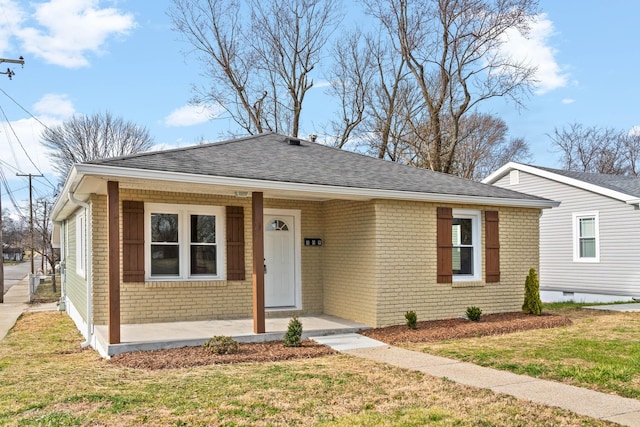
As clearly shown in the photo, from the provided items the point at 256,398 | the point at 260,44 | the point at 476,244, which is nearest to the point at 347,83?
the point at 260,44

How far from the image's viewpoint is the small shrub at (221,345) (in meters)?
8.11

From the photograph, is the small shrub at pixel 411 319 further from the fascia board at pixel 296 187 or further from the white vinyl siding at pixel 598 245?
the white vinyl siding at pixel 598 245

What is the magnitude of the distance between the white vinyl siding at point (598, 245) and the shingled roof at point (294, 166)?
222 inches

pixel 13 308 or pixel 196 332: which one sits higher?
pixel 196 332

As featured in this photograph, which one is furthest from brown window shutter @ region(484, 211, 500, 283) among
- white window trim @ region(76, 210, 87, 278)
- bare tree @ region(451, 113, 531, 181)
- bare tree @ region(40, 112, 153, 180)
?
bare tree @ region(40, 112, 153, 180)

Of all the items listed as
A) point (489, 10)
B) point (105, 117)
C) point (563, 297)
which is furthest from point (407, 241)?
point (105, 117)

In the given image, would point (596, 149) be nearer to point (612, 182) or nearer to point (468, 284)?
point (612, 182)

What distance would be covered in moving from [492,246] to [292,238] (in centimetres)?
435

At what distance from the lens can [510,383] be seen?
21.2 ft

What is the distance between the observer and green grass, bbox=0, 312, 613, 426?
5027mm

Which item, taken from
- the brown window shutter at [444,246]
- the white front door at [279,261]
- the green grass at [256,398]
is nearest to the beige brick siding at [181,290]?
the white front door at [279,261]

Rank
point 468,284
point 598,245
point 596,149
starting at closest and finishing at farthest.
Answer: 1. point 468,284
2. point 598,245
3. point 596,149

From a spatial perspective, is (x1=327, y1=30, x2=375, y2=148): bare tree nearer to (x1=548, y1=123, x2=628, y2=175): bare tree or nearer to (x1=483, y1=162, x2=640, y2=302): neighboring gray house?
(x1=483, y1=162, x2=640, y2=302): neighboring gray house

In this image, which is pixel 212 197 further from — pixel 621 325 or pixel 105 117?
pixel 105 117
